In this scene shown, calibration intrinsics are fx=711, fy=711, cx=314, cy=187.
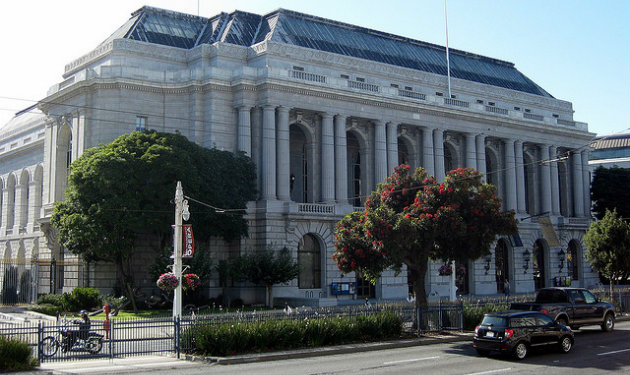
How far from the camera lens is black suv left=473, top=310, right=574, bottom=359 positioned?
2567 centimetres

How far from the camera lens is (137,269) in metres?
55.2

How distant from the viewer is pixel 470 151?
237ft

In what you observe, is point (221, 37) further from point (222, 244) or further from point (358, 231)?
point (358, 231)

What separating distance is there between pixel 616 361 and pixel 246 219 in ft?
116

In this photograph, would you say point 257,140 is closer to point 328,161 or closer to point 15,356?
point 328,161

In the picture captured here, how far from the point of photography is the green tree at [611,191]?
273ft

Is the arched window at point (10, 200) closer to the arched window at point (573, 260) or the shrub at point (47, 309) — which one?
the shrub at point (47, 309)

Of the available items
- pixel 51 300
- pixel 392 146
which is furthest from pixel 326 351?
pixel 392 146

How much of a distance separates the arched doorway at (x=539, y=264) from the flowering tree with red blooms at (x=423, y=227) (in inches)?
1786

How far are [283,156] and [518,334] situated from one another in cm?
3541

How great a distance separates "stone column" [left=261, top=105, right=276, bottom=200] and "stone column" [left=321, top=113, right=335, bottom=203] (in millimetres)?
5119

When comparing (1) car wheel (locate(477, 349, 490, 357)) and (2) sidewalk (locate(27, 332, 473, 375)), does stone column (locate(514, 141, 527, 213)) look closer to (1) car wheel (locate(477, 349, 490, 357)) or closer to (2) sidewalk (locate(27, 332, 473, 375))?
(2) sidewalk (locate(27, 332, 473, 375))

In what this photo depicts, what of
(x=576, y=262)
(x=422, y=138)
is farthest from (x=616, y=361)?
(x=576, y=262)

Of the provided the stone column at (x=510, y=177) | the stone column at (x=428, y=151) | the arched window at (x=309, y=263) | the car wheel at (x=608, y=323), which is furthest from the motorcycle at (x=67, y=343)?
the stone column at (x=510, y=177)
